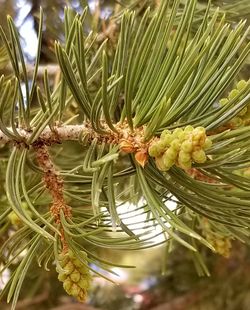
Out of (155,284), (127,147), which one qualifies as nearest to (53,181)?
(127,147)

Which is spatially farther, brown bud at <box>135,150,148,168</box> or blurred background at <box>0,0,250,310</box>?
blurred background at <box>0,0,250,310</box>

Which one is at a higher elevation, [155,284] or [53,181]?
[155,284]

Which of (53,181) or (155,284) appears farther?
(155,284)

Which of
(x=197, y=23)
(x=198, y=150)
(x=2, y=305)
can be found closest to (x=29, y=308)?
(x=2, y=305)

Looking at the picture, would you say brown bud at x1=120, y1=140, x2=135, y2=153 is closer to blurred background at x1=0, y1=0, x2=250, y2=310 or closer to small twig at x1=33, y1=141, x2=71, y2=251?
small twig at x1=33, y1=141, x2=71, y2=251

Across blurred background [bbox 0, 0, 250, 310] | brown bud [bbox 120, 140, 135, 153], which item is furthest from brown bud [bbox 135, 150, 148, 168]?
blurred background [bbox 0, 0, 250, 310]

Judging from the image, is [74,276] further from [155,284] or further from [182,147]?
[155,284]
